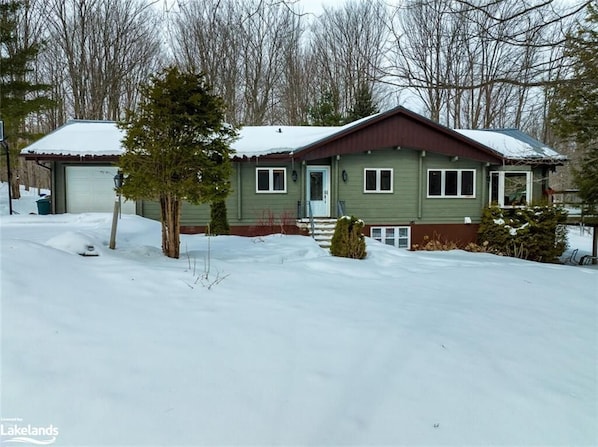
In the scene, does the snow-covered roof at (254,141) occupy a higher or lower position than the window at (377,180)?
higher

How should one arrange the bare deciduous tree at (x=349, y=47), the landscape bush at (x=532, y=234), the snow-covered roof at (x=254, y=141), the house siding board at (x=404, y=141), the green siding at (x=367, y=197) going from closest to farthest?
the bare deciduous tree at (x=349, y=47) < the snow-covered roof at (x=254, y=141) < the landscape bush at (x=532, y=234) < the house siding board at (x=404, y=141) < the green siding at (x=367, y=197)

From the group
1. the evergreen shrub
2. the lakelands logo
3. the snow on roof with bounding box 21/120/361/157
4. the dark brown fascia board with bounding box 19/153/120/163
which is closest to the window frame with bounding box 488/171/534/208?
the snow on roof with bounding box 21/120/361/157

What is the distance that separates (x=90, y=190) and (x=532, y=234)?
15608 mm

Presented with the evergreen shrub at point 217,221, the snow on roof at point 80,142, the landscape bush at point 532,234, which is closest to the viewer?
the evergreen shrub at point 217,221

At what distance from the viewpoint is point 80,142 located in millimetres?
13352

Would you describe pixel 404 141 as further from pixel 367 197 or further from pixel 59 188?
pixel 59 188

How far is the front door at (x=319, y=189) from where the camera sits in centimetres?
1428

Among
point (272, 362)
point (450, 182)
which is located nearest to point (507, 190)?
point (450, 182)

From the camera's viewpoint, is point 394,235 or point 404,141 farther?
point 394,235

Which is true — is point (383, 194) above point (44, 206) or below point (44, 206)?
above

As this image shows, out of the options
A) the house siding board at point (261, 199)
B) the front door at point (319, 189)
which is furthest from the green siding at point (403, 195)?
the house siding board at point (261, 199)

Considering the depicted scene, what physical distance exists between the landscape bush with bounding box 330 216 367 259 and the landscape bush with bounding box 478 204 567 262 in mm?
7499

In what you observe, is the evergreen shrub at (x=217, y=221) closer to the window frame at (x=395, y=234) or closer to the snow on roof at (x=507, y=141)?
the window frame at (x=395, y=234)

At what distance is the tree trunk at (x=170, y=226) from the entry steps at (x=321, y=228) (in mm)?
5810
